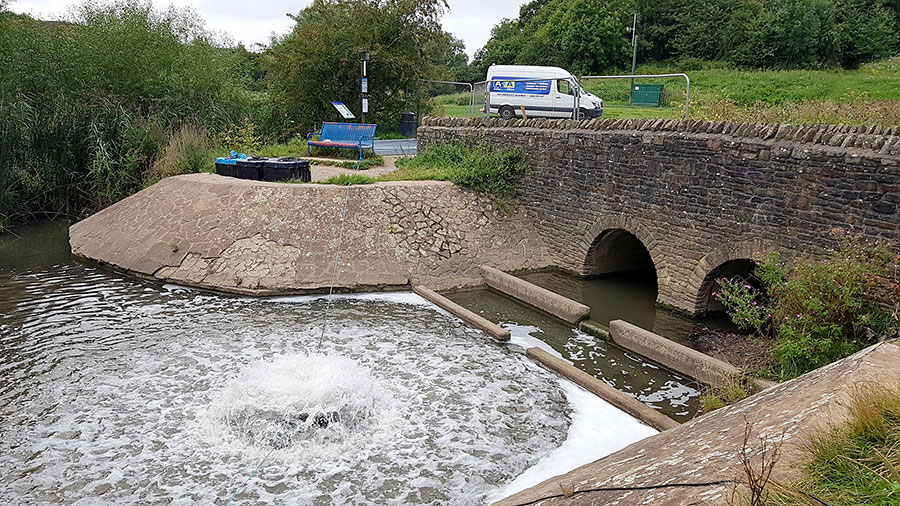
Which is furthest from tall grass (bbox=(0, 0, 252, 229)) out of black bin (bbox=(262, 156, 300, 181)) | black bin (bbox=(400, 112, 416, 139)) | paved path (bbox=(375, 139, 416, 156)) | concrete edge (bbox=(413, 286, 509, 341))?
concrete edge (bbox=(413, 286, 509, 341))

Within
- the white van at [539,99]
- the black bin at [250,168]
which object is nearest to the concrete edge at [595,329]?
the black bin at [250,168]

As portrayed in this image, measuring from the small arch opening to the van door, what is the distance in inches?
353

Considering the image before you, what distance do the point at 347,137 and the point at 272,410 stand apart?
38.5 ft

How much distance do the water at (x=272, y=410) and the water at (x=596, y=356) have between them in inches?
23.3

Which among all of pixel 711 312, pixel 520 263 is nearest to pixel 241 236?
pixel 520 263

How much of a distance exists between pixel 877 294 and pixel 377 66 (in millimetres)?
16014

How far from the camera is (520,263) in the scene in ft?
41.3

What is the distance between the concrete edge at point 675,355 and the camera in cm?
739

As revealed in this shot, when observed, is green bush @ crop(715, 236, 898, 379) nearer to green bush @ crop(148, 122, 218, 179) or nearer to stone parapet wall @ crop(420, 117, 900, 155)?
stone parapet wall @ crop(420, 117, 900, 155)

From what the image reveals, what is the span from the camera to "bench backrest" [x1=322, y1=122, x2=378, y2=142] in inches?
663

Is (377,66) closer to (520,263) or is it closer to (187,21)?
(187,21)

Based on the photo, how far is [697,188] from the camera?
381 inches

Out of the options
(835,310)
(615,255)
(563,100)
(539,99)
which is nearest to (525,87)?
(539,99)

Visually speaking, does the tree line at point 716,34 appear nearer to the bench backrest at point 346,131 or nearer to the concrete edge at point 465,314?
the bench backrest at point 346,131
